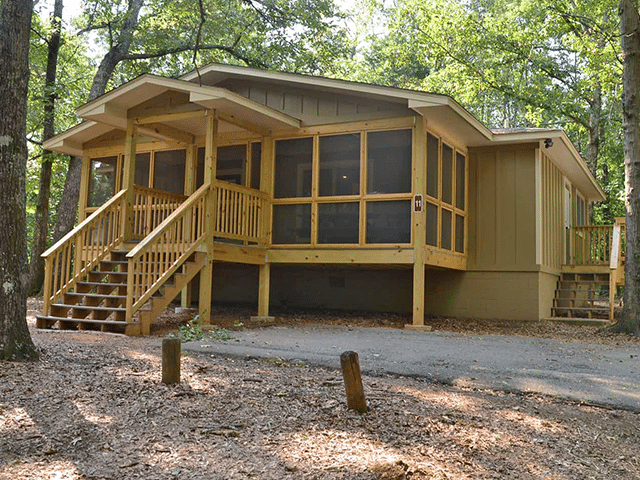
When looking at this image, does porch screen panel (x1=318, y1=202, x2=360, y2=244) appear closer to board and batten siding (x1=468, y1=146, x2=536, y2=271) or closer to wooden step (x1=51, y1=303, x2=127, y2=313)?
board and batten siding (x1=468, y1=146, x2=536, y2=271)

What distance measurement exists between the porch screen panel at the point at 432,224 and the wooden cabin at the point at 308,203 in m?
0.05

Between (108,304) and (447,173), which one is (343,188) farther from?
(108,304)

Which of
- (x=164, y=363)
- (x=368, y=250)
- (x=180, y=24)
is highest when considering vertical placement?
(x=180, y=24)

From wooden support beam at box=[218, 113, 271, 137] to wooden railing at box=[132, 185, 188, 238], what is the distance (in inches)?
76.2

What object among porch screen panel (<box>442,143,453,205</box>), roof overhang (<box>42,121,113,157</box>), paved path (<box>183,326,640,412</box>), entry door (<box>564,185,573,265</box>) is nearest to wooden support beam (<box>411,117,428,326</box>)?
paved path (<box>183,326,640,412</box>)

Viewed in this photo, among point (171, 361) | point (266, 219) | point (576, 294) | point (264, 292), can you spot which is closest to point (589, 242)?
point (576, 294)

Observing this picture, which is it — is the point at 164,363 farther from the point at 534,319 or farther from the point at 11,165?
the point at 534,319

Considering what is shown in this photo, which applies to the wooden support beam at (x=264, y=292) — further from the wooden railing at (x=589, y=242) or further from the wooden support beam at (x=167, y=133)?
the wooden railing at (x=589, y=242)

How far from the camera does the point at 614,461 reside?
10.9ft

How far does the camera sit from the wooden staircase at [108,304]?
789 cm

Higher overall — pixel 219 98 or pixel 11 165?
pixel 219 98

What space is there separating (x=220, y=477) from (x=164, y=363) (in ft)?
5.90

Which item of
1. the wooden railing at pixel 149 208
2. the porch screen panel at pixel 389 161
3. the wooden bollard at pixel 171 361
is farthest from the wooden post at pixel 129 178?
the wooden bollard at pixel 171 361

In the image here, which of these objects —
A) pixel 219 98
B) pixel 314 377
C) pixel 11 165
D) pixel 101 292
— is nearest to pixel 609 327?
pixel 314 377
